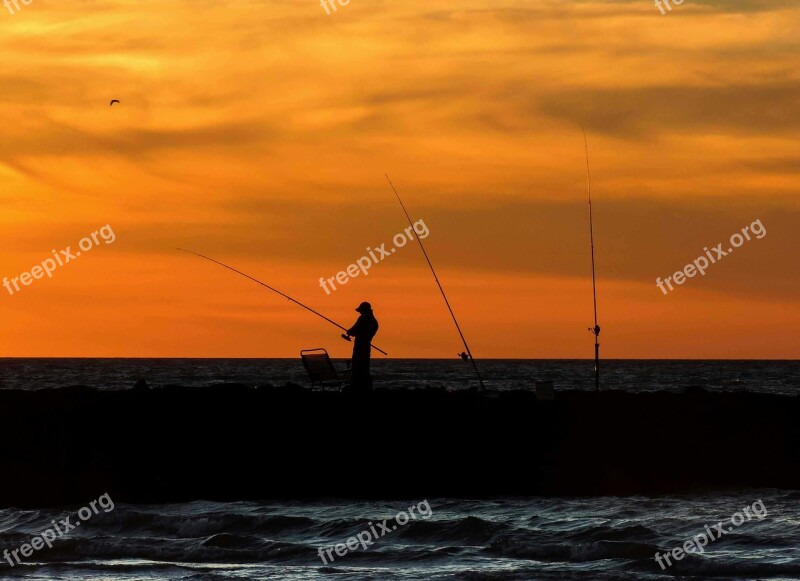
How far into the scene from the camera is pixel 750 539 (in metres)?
14.5

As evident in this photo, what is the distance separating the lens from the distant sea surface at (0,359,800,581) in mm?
13453

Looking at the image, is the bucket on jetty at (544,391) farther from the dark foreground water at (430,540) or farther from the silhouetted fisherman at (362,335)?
the silhouetted fisherman at (362,335)

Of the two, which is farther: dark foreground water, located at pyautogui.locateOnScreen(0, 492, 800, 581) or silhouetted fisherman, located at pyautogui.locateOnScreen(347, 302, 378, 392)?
silhouetted fisherman, located at pyautogui.locateOnScreen(347, 302, 378, 392)

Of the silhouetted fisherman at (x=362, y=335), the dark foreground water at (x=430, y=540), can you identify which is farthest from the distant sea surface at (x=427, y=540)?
the silhouetted fisherman at (x=362, y=335)

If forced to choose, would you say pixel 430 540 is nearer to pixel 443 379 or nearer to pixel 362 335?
pixel 362 335

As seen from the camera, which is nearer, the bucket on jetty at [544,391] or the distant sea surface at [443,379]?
the bucket on jetty at [544,391]

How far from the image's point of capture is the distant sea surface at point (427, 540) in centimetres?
1345

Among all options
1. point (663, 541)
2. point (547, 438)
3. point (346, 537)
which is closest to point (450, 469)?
point (547, 438)

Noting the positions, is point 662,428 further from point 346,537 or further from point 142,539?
point 142,539

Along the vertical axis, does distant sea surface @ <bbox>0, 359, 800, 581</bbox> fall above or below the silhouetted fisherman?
below

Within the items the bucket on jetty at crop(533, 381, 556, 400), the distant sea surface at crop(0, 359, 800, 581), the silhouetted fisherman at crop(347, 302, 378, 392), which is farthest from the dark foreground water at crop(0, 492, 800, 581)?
the bucket on jetty at crop(533, 381, 556, 400)

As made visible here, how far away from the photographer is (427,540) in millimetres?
15086

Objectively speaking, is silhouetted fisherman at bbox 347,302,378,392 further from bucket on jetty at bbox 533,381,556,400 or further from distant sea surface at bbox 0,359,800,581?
bucket on jetty at bbox 533,381,556,400

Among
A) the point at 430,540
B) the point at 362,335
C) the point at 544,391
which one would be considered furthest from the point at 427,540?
the point at 544,391
